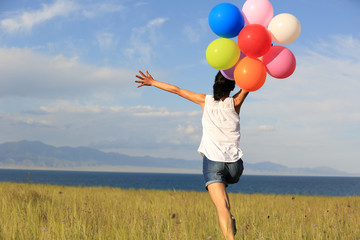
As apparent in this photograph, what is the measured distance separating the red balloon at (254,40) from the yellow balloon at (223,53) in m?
0.11

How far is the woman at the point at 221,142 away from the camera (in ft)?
14.0

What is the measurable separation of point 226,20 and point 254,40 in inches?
21.0

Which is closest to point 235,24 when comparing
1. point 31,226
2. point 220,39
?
point 220,39

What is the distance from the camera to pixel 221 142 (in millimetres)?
4371

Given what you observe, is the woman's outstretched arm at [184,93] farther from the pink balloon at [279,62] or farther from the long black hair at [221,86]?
the pink balloon at [279,62]

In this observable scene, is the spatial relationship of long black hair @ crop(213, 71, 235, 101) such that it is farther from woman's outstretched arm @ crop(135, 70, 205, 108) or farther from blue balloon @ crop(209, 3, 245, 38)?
blue balloon @ crop(209, 3, 245, 38)

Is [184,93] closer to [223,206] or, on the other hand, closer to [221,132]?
[221,132]

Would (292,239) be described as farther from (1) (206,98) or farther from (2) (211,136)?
(1) (206,98)

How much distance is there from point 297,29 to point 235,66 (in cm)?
101

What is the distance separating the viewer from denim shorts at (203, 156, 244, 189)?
427 centimetres

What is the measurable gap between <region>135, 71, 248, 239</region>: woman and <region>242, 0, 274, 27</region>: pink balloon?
952 mm

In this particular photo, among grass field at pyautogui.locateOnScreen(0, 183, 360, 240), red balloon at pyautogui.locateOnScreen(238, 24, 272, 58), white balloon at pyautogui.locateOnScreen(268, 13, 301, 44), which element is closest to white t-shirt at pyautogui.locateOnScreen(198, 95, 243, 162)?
red balloon at pyautogui.locateOnScreen(238, 24, 272, 58)

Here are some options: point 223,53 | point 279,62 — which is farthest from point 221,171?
point 279,62

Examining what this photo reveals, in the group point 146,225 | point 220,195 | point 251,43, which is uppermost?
point 251,43
